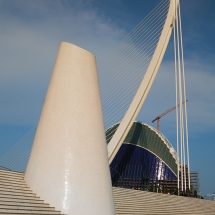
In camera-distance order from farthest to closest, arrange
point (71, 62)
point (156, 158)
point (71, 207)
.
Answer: point (156, 158) < point (71, 62) < point (71, 207)

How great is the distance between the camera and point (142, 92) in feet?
78.2

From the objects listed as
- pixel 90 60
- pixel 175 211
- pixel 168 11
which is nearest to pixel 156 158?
pixel 168 11

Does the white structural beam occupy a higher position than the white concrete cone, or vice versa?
the white structural beam

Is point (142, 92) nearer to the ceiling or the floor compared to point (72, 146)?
nearer to the ceiling

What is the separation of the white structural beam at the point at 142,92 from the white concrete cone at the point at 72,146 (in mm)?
12544

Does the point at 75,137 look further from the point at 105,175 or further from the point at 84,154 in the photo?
the point at 105,175

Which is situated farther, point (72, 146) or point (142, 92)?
point (142, 92)

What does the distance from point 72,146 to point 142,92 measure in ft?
48.7

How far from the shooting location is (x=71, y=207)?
905 centimetres

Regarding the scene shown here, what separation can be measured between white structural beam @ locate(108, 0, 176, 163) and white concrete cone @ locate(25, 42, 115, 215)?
1254 cm

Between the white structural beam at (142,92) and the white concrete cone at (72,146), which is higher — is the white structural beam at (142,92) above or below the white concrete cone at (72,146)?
above

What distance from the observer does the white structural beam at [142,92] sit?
2298 cm

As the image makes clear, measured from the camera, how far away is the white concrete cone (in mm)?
9188

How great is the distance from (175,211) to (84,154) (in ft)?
34.0
